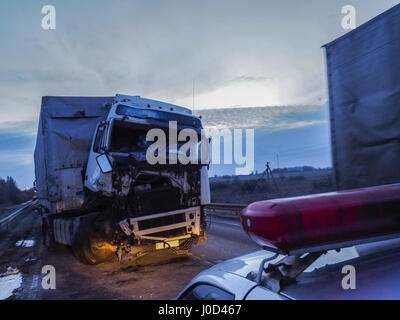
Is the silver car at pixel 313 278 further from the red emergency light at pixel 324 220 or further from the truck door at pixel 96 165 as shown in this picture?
the truck door at pixel 96 165

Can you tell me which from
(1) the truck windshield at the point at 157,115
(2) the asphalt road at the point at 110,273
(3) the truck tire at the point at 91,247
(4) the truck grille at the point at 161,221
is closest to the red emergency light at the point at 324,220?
(2) the asphalt road at the point at 110,273

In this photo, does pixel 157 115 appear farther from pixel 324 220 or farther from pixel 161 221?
pixel 324 220

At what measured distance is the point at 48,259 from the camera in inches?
367

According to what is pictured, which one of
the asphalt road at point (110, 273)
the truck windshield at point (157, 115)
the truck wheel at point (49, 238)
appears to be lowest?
the asphalt road at point (110, 273)

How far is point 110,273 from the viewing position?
7.33m

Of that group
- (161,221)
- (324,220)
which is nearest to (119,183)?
(161,221)

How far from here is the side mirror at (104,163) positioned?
711cm

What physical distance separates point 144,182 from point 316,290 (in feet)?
20.1

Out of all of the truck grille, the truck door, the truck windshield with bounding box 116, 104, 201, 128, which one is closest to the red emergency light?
the truck grille

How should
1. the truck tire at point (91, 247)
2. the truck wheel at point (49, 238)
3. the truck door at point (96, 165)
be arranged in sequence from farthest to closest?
1. the truck wheel at point (49, 238)
2. the truck door at point (96, 165)
3. the truck tire at point (91, 247)

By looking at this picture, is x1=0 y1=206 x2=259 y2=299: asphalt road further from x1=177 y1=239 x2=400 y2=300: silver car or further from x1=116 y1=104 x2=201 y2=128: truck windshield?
x1=177 y1=239 x2=400 y2=300: silver car

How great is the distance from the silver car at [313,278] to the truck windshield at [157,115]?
6109 mm
